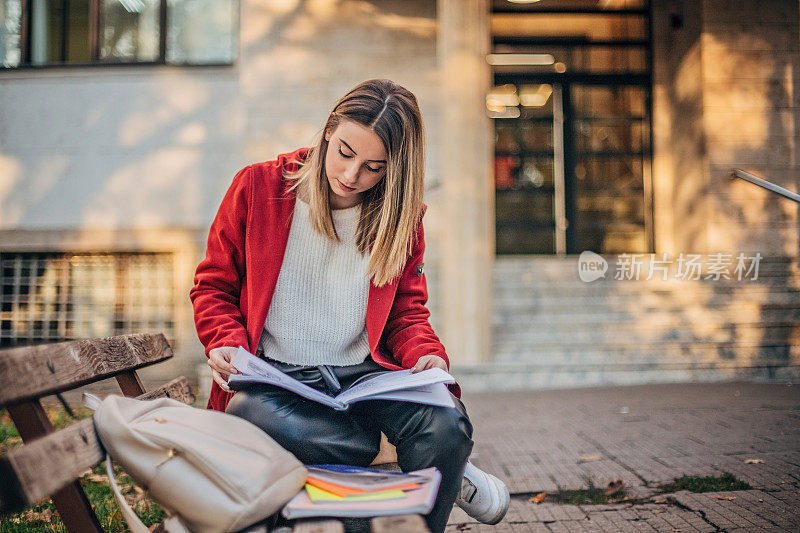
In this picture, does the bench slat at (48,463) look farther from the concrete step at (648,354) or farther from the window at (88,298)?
the window at (88,298)

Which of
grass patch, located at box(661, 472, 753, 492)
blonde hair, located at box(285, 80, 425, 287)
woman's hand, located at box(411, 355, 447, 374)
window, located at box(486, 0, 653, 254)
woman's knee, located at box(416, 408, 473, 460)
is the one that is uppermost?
window, located at box(486, 0, 653, 254)

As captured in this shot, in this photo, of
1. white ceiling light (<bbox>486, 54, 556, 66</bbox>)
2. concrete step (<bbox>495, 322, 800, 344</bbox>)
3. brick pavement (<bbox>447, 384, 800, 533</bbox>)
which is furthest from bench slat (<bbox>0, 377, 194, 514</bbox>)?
white ceiling light (<bbox>486, 54, 556, 66</bbox>)

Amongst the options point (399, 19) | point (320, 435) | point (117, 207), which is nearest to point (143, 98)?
point (117, 207)

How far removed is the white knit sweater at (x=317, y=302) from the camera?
89.2 inches

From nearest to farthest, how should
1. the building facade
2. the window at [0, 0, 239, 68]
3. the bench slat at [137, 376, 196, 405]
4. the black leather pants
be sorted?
1. the black leather pants
2. the bench slat at [137, 376, 196, 405]
3. the building facade
4. the window at [0, 0, 239, 68]

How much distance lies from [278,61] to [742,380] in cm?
647

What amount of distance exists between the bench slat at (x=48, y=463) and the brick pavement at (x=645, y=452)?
183 cm

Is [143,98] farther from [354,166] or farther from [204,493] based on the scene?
[204,493]

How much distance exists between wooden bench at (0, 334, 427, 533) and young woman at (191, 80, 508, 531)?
0.50 m

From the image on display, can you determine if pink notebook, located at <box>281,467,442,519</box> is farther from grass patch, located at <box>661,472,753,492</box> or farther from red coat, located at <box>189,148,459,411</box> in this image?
grass patch, located at <box>661,472,753,492</box>

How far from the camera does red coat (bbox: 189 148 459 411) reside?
7.19 feet

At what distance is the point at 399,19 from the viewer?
8.73 m

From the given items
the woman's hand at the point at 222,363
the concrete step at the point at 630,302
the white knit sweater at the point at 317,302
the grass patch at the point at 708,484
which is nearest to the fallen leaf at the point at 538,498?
the grass patch at the point at 708,484

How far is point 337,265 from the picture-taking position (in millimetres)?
2365
